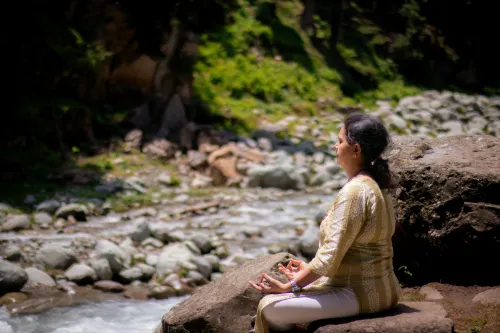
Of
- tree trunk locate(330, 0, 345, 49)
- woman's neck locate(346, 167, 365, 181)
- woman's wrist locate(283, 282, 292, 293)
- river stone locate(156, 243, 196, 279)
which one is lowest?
river stone locate(156, 243, 196, 279)

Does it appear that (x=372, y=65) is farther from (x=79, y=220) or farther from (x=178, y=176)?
(x=79, y=220)

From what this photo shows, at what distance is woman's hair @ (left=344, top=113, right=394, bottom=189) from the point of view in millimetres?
3678

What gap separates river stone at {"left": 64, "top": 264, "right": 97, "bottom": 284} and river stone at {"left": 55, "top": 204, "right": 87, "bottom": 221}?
2.88m

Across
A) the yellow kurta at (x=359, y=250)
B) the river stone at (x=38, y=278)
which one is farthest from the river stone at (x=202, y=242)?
the yellow kurta at (x=359, y=250)

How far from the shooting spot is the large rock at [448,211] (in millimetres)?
4867

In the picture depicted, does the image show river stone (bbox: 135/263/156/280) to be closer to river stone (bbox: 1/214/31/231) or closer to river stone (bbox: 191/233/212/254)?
river stone (bbox: 191/233/212/254)

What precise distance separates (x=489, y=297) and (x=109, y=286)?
5.22 metres

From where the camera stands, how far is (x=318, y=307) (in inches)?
146

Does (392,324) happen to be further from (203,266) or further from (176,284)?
(203,266)

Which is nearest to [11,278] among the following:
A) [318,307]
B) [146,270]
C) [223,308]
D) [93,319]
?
[93,319]

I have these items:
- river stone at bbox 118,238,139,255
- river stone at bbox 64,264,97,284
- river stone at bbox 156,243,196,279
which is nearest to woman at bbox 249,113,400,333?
river stone at bbox 64,264,97,284

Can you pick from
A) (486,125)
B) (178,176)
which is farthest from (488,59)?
(178,176)

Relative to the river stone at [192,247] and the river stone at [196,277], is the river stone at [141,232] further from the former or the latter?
the river stone at [196,277]

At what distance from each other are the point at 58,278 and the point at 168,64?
10249 mm
